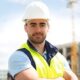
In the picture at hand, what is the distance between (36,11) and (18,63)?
39.6 inches

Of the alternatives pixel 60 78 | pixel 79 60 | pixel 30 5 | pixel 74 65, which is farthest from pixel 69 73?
pixel 79 60

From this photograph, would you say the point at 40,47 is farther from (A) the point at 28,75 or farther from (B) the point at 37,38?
(A) the point at 28,75

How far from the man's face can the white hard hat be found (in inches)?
2.8

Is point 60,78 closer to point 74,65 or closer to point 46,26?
point 46,26

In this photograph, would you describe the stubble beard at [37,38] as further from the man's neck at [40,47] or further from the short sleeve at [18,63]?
the short sleeve at [18,63]

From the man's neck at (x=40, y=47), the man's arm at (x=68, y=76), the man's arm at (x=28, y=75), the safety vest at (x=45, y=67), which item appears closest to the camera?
the man's arm at (x=28, y=75)

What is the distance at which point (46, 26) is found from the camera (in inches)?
265

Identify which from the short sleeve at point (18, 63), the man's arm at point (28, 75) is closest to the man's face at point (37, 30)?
the short sleeve at point (18, 63)

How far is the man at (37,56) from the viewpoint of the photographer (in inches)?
249

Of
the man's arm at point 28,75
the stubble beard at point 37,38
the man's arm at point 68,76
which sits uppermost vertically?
the stubble beard at point 37,38

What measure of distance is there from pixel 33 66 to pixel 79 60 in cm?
9374

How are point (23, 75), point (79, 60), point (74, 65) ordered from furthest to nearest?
1. point (79, 60)
2. point (74, 65)
3. point (23, 75)

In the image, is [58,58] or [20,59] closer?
[20,59]

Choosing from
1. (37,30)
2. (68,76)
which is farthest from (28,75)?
(68,76)
